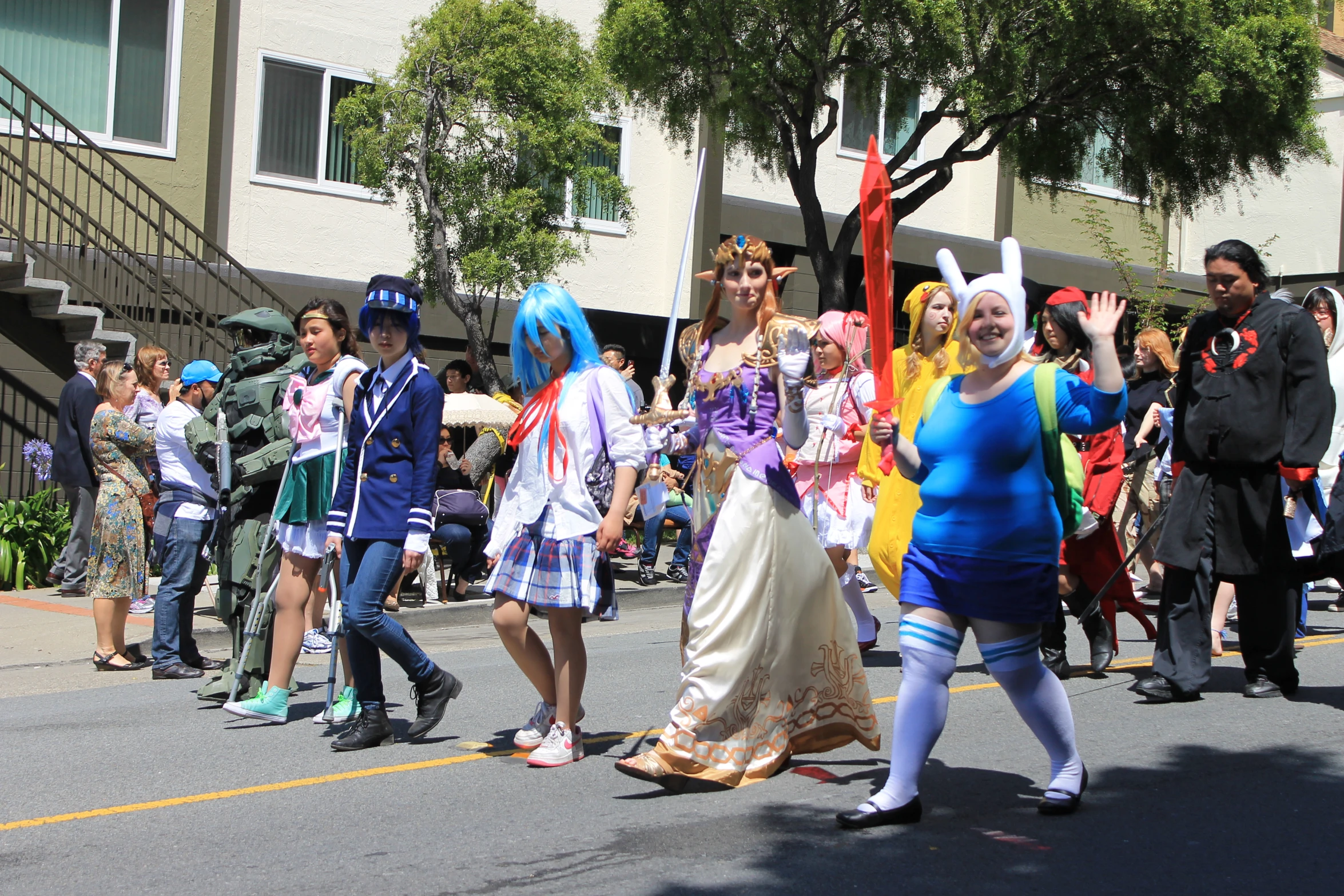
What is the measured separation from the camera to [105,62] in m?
16.3

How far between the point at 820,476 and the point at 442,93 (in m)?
8.57

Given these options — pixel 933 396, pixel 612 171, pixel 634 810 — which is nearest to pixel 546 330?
pixel 933 396

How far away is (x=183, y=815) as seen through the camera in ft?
16.9

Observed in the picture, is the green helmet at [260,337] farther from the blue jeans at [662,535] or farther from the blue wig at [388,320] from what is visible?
the blue jeans at [662,535]

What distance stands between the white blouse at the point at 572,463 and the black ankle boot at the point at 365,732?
104 cm

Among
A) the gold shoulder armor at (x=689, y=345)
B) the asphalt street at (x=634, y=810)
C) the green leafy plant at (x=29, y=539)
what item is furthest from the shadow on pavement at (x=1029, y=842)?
the green leafy plant at (x=29, y=539)

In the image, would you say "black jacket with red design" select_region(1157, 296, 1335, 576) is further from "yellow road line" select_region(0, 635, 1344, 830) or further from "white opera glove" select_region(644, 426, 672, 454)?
"yellow road line" select_region(0, 635, 1344, 830)

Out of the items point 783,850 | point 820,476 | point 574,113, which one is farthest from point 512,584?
point 574,113

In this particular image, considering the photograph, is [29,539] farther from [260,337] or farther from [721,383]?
[721,383]

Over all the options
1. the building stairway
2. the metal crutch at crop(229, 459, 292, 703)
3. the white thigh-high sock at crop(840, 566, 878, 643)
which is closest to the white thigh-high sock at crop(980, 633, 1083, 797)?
the white thigh-high sock at crop(840, 566, 878, 643)

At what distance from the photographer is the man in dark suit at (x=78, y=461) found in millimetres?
11664

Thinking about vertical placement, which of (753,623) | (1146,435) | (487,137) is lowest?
(753,623)

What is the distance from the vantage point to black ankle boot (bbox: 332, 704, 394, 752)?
6.12m

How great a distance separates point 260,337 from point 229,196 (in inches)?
413
